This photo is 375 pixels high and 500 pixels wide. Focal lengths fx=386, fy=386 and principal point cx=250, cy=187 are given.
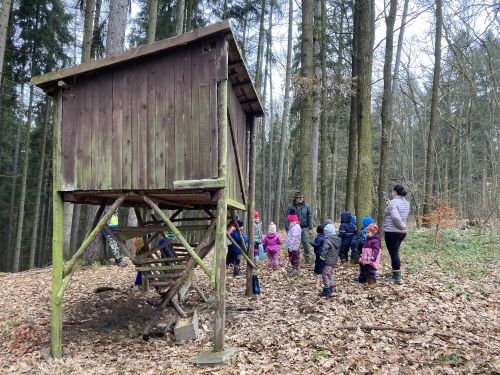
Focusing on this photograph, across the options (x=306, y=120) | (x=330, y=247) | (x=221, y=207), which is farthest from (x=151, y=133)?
(x=306, y=120)

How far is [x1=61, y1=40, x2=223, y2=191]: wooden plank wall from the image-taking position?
637 centimetres

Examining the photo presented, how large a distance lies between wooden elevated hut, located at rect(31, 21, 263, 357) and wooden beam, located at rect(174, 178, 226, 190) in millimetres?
16

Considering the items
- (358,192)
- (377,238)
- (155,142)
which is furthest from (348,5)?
(155,142)

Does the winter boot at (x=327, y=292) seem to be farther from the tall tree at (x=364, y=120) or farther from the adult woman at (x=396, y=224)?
the tall tree at (x=364, y=120)

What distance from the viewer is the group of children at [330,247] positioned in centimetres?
817

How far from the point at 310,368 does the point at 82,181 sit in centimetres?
486

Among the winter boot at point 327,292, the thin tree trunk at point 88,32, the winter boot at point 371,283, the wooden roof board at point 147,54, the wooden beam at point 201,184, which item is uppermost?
the thin tree trunk at point 88,32

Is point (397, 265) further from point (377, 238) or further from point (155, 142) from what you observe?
point (155, 142)

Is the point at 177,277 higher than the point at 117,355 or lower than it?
higher

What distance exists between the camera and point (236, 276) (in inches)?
443

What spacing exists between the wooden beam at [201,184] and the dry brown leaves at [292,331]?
2.60 m

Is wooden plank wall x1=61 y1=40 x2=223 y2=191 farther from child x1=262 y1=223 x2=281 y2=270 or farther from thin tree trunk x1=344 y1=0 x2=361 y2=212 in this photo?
thin tree trunk x1=344 y1=0 x2=361 y2=212

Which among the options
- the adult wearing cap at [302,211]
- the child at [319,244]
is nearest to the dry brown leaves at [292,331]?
the child at [319,244]

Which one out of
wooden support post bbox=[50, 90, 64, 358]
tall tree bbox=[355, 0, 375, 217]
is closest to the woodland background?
tall tree bbox=[355, 0, 375, 217]
